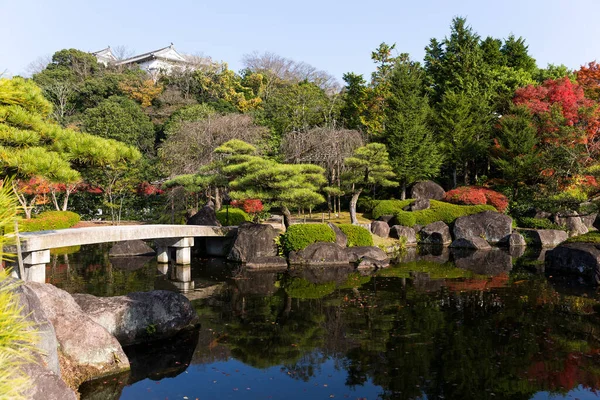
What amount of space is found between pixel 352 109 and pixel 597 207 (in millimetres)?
22955

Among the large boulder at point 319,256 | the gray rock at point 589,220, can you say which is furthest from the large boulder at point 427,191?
the large boulder at point 319,256

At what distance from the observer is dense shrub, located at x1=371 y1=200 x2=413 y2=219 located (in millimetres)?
27250

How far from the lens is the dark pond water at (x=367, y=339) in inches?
296

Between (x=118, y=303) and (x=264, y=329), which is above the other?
(x=118, y=303)

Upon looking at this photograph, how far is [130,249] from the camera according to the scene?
814 inches

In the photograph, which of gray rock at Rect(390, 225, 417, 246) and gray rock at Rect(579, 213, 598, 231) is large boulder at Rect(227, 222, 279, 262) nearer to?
gray rock at Rect(390, 225, 417, 246)

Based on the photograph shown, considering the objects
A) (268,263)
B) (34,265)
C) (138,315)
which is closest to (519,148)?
(268,263)

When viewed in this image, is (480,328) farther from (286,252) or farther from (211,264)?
(211,264)

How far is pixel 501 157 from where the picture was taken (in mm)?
29375

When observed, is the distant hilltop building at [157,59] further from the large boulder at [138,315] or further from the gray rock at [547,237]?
the large boulder at [138,315]

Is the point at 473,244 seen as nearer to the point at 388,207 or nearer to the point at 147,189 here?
the point at 388,207

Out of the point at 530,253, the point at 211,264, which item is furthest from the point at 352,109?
the point at 211,264

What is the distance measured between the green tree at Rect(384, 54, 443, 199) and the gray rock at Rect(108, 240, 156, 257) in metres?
16.0

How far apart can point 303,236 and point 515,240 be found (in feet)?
40.6
